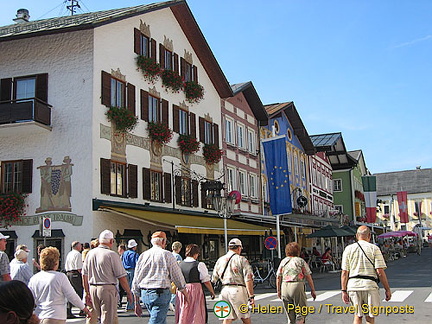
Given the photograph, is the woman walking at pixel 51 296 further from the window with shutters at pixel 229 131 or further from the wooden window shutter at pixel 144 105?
the window with shutters at pixel 229 131

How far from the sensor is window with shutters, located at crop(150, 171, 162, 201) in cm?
2258

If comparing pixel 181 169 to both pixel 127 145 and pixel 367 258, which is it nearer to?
pixel 127 145

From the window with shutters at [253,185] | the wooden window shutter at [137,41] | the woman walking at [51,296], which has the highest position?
the wooden window shutter at [137,41]

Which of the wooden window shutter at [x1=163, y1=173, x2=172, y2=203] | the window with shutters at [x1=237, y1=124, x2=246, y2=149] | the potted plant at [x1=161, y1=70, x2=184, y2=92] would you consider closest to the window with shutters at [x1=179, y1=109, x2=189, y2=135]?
the potted plant at [x1=161, y1=70, x2=184, y2=92]

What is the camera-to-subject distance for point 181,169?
81.7ft

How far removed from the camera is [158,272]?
7.89 metres

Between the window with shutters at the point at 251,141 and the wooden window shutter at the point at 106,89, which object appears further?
the window with shutters at the point at 251,141

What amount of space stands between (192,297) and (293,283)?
1559 mm

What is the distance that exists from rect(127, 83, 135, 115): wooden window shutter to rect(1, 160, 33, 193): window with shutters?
14.0 ft

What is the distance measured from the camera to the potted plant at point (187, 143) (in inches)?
981

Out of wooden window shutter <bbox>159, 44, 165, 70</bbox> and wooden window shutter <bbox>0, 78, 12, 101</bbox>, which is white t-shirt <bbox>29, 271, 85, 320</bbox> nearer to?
wooden window shutter <bbox>0, 78, 12, 101</bbox>

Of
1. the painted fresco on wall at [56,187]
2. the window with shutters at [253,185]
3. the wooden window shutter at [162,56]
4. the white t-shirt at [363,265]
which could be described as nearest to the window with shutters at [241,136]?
the window with shutters at [253,185]

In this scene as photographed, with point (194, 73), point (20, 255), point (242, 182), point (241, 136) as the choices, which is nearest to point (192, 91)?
point (194, 73)

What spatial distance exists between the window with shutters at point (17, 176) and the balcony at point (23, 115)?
4.42 ft
